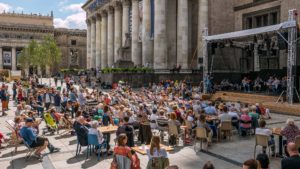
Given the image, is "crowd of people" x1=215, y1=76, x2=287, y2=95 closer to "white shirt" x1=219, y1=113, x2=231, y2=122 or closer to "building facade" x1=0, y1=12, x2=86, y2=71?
"white shirt" x1=219, y1=113, x2=231, y2=122

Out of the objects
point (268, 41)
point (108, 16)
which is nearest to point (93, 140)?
point (268, 41)

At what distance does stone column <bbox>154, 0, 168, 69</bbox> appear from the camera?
34.7 m

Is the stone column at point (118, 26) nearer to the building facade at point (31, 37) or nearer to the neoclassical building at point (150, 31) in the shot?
the neoclassical building at point (150, 31)

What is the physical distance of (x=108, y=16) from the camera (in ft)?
174

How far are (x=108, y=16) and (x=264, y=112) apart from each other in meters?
41.0

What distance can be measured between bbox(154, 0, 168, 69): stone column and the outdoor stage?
9.19m

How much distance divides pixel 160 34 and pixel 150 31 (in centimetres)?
317

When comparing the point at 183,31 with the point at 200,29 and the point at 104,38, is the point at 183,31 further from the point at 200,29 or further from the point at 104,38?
the point at 104,38

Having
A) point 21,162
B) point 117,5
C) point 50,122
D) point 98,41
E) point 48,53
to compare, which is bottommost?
point 21,162

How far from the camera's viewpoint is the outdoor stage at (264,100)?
1885 centimetres

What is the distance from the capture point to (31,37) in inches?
3679

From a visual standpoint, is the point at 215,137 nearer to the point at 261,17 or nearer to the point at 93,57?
the point at 261,17

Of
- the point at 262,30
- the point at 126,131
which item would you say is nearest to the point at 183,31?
the point at 262,30

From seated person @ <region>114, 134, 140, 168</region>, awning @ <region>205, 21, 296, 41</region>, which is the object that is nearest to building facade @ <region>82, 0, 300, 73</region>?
awning @ <region>205, 21, 296, 41</region>
